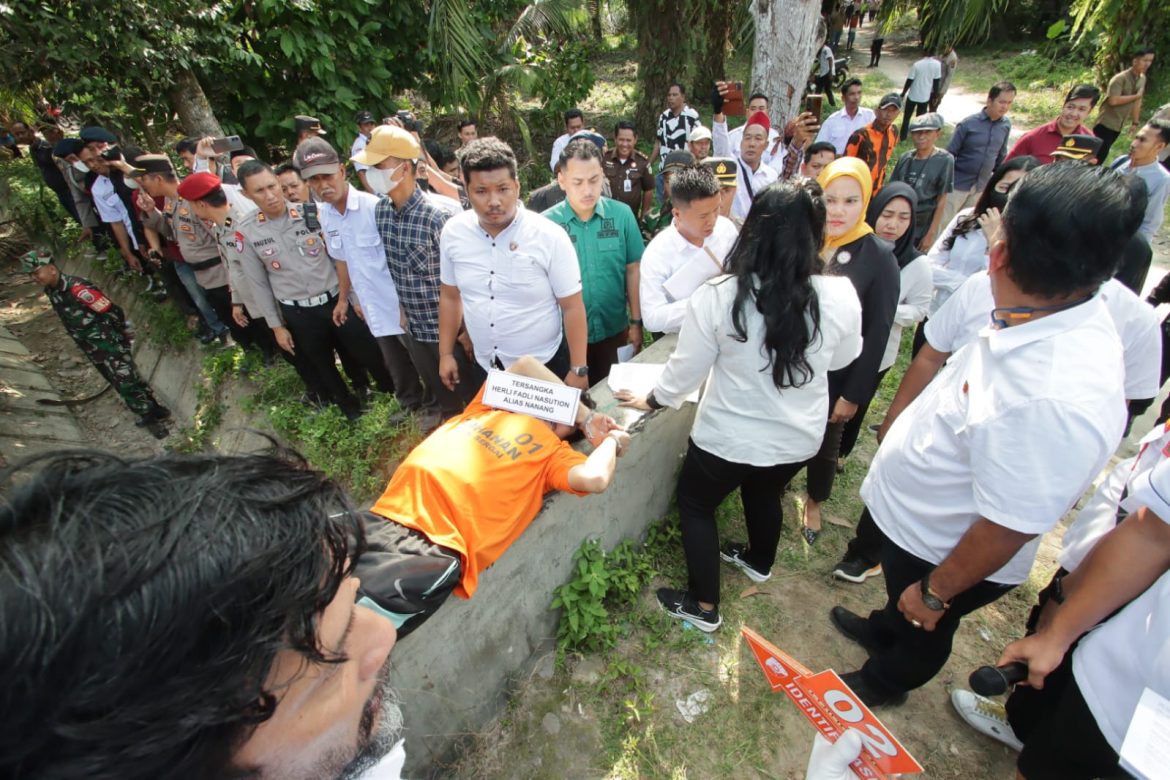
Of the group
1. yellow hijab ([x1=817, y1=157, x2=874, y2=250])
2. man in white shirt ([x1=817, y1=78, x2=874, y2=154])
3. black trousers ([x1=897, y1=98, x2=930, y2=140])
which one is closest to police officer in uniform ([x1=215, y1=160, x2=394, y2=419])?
yellow hijab ([x1=817, y1=157, x2=874, y2=250])

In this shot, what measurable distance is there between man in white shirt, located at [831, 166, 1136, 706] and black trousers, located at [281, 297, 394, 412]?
3611 millimetres

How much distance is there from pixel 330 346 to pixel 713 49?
11869 mm

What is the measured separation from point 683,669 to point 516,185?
2.36m

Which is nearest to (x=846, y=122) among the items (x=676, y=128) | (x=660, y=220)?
(x=676, y=128)

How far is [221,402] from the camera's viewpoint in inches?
209

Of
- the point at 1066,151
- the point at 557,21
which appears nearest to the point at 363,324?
the point at 1066,151

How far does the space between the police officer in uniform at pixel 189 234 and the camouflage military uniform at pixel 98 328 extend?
0.79 meters

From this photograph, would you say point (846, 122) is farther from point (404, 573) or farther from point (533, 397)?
point (404, 573)

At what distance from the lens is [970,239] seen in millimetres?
3305

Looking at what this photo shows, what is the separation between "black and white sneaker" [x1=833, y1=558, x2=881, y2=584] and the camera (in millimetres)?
2664

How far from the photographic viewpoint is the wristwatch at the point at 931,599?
1.63 meters

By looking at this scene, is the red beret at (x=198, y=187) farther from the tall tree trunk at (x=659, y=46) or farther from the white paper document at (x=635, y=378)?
the tall tree trunk at (x=659, y=46)

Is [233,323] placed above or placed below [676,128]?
below

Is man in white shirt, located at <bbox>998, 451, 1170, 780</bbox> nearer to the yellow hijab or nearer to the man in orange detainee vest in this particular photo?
the man in orange detainee vest
